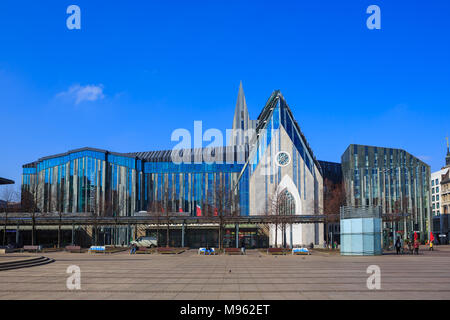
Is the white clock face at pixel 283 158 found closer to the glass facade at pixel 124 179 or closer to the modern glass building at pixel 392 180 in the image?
the glass facade at pixel 124 179

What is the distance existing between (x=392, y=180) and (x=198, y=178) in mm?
51126

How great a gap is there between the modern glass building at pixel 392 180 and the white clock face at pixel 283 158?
3182 centimetres

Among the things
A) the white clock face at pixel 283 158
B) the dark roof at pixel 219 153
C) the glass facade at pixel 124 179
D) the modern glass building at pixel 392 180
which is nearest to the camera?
the white clock face at pixel 283 158

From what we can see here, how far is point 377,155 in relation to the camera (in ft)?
392

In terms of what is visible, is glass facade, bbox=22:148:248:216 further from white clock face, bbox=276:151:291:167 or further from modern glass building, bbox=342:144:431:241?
modern glass building, bbox=342:144:431:241

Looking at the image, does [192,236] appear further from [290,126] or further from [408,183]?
[408,183]

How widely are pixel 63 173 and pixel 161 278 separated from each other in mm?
96465

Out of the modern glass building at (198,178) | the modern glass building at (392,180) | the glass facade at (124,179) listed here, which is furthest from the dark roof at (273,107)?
the modern glass building at (392,180)

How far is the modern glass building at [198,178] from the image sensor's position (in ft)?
294

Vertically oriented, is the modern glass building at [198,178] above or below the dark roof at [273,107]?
below

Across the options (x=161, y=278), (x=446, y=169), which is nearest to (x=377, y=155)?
(x=446, y=169)

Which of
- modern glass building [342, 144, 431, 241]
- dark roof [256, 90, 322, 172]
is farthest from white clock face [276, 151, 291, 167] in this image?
modern glass building [342, 144, 431, 241]

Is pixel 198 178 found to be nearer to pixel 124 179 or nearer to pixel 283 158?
pixel 124 179
